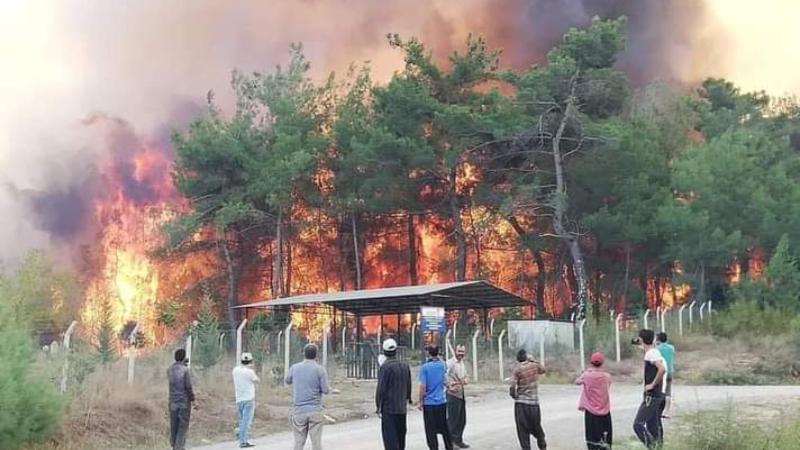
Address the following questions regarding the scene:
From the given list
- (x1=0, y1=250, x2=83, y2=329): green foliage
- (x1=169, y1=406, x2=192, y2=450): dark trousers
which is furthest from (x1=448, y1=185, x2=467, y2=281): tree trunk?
(x1=169, y1=406, x2=192, y2=450): dark trousers

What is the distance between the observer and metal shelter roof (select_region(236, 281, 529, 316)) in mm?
26392

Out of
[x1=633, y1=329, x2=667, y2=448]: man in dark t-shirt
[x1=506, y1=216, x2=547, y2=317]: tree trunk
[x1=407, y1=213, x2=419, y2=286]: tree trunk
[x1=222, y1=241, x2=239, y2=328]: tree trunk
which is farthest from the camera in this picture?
[x1=407, y1=213, x2=419, y2=286]: tree trunk

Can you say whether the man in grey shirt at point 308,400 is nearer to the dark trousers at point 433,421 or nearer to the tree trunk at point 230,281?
the dark trousers at point 433,421

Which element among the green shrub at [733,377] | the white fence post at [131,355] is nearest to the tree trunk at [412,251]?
the green shrub at [733,377]

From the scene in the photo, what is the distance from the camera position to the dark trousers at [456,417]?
13641 mm

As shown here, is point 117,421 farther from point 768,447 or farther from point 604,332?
point 604,332

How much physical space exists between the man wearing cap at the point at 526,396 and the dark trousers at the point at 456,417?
1.19 meters

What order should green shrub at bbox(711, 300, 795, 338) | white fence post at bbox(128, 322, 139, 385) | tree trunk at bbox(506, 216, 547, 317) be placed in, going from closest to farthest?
white fence post at bbox(128, 322, 139, 385), green shrub at bbox(711, 300, 795, 338), tree trunk at bbox(506, 216, 547, 317)

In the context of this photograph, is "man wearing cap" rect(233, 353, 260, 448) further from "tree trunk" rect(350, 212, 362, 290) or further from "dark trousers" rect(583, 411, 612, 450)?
"tree trunk" rect(350, 212, 362, 290)

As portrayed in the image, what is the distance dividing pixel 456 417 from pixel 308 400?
9.90ft

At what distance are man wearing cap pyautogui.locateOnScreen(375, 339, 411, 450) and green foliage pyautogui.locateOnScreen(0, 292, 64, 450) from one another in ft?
18.1

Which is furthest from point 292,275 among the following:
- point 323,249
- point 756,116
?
point 756,116

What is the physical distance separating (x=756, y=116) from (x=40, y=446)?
49.6 metres

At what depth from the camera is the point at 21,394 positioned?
1299cm
